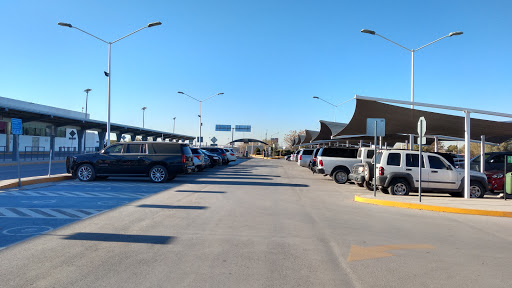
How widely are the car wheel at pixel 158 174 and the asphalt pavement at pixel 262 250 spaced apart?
6.74 metres

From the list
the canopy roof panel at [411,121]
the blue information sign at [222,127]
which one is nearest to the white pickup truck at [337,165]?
the canopy roof panel at [411,121]

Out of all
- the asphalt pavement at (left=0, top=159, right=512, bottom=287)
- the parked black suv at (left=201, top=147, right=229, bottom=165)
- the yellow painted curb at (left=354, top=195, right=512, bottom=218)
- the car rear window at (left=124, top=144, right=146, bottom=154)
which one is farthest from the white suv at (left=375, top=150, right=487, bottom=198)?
the parked black suv at (left=201, top=147, right=229, bottom=165)

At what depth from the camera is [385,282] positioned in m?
4.77

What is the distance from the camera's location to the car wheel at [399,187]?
1371 cm

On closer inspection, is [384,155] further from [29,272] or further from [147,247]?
[29,272]

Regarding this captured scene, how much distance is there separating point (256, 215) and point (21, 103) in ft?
211

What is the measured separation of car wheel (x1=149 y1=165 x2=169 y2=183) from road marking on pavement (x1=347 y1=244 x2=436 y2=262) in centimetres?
1204

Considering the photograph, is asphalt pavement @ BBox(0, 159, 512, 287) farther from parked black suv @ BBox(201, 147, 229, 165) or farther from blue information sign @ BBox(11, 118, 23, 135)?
parked black suv @ BBox(201, 147, 229, 165)

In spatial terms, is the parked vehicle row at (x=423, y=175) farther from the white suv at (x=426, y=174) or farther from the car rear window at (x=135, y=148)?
the car rear window at (x=135, y=148)

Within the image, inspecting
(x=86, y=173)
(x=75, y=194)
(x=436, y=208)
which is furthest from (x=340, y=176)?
(x=75, y=194)

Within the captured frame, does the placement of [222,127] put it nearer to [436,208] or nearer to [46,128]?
[46,128]

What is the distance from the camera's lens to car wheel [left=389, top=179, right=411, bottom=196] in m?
13.7

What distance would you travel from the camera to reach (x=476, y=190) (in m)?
13.6

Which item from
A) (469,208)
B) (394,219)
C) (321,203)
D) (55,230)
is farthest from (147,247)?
(469,208)
